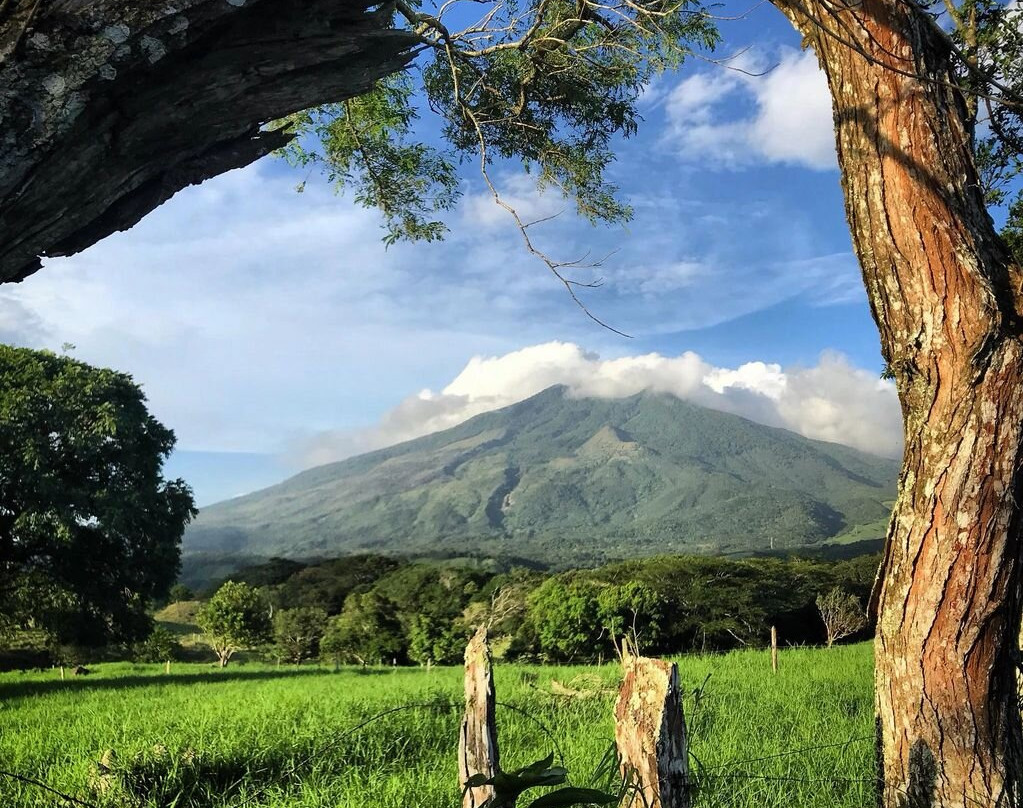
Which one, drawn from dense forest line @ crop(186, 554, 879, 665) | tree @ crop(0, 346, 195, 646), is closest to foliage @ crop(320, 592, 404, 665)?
dense forest line @ crop(186, 554, 879, 665)

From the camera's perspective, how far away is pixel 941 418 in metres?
2.87

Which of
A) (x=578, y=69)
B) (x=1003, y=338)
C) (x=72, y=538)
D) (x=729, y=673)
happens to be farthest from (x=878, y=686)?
(x=72, y=538)

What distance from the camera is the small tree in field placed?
22.6 m

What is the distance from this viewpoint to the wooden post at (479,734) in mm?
2213

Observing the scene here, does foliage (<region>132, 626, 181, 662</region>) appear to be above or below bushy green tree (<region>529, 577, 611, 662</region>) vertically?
below

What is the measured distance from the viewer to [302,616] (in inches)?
1265

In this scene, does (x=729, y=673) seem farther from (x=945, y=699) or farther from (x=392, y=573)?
(x=392, y=573)

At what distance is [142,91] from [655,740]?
2.73 meters

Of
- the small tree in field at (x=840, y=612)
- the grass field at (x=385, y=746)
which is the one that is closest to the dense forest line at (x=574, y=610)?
the small tree in field at (x=840, y=612)

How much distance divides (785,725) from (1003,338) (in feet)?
18.8

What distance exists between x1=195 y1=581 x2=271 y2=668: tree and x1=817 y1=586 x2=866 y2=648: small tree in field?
22060 mm

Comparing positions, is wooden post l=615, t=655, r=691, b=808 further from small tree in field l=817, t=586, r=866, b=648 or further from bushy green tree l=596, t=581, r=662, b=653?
small tree in field l=817, t=586, r=866, b=648

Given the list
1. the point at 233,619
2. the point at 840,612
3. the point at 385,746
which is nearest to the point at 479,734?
the point at 385,746

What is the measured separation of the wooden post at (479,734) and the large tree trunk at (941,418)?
71.4 inches
